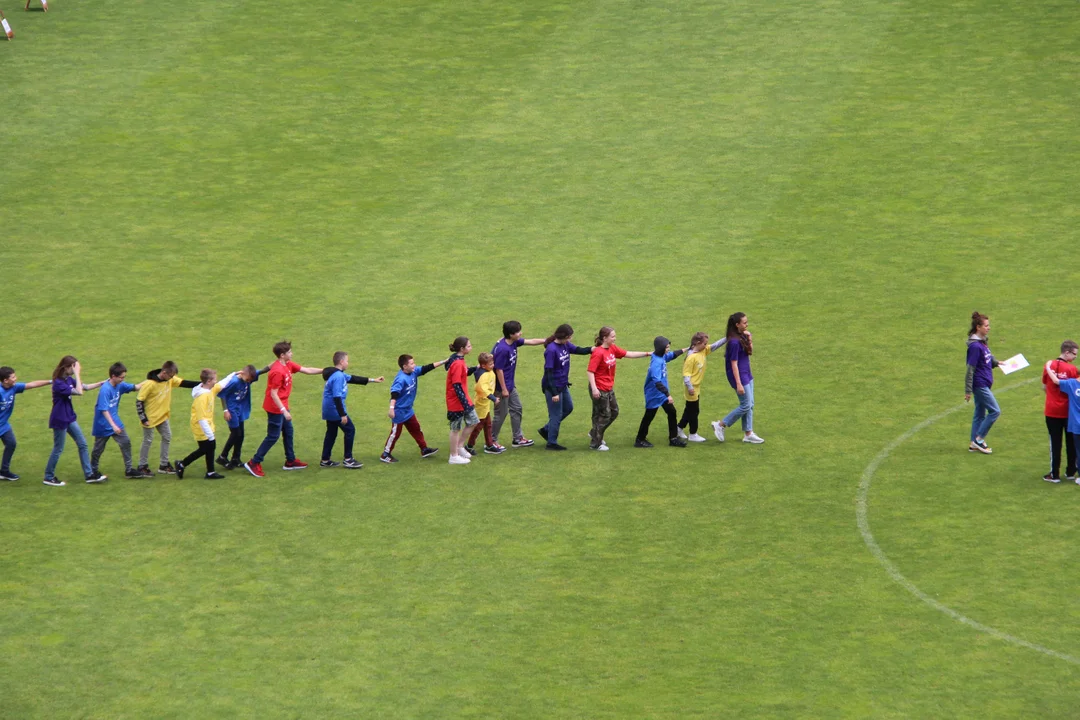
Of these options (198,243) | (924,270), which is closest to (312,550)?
(198,243)

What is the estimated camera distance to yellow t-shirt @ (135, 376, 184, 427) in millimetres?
20594

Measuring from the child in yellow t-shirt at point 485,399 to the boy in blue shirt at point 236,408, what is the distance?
10.9 ft

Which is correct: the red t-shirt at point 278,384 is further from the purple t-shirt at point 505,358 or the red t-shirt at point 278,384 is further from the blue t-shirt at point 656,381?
the blue t-shirt at point 656,381

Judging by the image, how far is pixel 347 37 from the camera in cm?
3844

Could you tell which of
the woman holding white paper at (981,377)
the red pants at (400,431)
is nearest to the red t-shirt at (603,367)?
the red pants at (400,431)

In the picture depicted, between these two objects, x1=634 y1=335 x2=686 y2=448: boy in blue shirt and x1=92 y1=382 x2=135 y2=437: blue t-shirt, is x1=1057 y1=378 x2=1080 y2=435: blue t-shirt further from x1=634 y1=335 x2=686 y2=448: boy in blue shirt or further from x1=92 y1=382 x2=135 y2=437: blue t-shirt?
x1=92 y1=382 x2=135 y2=437: blue t-shirt

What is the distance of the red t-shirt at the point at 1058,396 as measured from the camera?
1936 centimetres

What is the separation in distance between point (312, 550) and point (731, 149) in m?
17.9

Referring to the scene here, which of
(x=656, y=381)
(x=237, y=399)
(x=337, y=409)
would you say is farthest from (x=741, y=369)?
(x=237, y=399)

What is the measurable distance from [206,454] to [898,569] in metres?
10.1

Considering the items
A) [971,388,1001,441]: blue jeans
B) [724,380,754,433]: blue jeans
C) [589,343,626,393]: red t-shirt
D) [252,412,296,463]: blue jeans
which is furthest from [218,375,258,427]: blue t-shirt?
[971,388,1001,441]: blue jeans

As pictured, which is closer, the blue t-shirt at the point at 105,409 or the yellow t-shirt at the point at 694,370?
the blue t-shirt at the point at 105,409

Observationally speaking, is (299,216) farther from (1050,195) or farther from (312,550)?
(1050,195)

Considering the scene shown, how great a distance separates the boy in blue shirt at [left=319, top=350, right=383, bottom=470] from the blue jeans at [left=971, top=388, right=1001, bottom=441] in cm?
909
